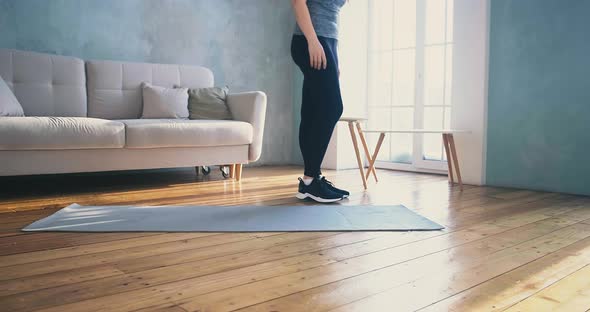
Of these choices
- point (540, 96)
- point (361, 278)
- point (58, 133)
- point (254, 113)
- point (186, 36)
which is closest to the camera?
point (361, 278)

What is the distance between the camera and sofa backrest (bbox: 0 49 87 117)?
10.3 feet

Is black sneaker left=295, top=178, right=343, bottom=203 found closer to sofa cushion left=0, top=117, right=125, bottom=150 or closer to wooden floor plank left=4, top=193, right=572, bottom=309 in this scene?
wooden floor plank left=4, top=193, right=572, bottom=309

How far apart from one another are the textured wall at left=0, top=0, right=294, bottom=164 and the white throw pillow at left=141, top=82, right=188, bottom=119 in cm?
48

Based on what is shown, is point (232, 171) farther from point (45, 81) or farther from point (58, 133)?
point (45, 81)

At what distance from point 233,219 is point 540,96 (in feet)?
7.11

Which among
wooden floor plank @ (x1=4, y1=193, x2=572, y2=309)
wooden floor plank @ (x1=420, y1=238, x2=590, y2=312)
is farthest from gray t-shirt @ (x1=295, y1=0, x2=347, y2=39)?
wooden floor plank @ (x1=420, y1=238, x2=590, y2=312)

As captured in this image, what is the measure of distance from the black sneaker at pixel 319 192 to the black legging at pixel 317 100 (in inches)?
2.4

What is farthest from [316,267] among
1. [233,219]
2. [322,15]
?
[322,15]

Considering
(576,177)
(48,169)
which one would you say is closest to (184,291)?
(48,169)

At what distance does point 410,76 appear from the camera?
13.8 ft

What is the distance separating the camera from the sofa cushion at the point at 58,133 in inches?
100

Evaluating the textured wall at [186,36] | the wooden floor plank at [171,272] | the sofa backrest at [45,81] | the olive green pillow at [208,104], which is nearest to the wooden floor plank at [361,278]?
the wooden floor plank at [171,272]

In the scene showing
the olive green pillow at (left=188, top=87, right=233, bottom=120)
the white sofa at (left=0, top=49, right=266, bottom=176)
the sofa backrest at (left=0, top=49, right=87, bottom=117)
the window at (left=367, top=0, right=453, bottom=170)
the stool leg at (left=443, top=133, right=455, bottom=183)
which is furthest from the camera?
the window at (left=367, top=0, right=453, bottom=170)

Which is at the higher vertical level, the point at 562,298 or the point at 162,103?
the point at 162,103
